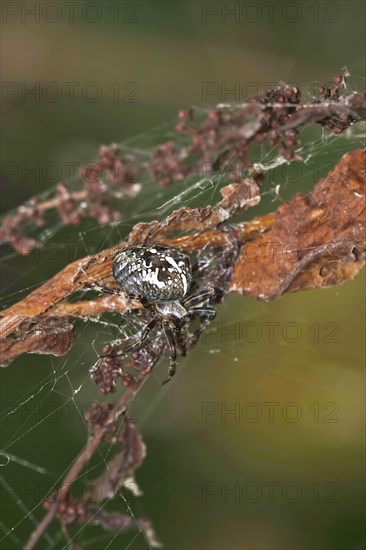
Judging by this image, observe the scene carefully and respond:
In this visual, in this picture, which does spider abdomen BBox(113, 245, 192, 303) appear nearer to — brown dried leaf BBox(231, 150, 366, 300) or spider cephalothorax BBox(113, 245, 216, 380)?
spider cephalothorax BBox(113, 245, 216, 380)

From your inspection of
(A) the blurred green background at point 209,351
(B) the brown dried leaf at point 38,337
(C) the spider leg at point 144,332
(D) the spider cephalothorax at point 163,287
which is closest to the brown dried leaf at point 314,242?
(D) the spider cephalothorax at point 163,287

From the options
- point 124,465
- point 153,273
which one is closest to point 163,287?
point 153,273

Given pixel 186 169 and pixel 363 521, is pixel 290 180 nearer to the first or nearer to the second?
pixel 186 169

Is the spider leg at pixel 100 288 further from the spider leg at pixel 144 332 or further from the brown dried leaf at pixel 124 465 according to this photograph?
the brown dried leaf at pixel 124 465

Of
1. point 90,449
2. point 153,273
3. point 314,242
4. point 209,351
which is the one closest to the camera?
point 314,242

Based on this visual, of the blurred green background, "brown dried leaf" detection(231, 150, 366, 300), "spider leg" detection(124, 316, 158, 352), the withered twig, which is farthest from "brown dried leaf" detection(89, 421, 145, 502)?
the blurred green background

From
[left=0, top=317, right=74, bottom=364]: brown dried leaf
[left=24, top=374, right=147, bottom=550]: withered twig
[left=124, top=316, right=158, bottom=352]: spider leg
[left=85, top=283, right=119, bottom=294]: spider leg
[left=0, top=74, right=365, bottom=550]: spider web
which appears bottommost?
[left=0, top=74, right=365, bottom=550]: spider web

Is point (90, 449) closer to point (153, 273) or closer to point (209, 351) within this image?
point (153, 273)

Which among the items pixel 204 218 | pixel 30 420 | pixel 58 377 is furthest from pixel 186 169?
pixel 30 420
